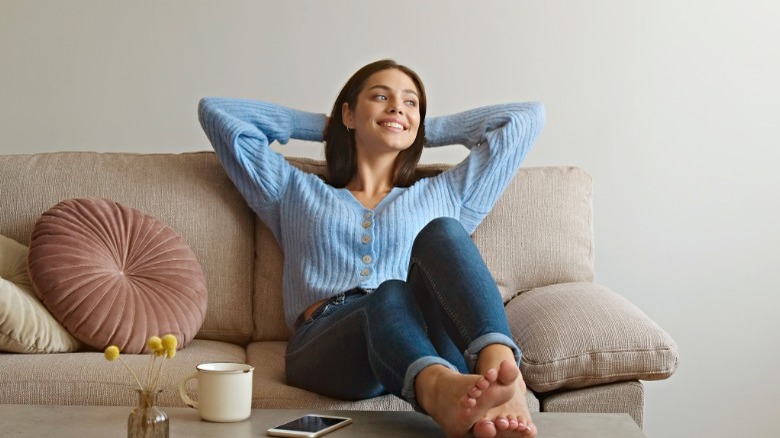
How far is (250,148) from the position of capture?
231 cm

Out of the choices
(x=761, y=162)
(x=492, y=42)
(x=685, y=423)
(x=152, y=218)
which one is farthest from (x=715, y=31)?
(x=152, y=218)

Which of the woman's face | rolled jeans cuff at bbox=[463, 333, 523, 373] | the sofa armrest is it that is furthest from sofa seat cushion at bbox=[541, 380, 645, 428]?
the woman's face

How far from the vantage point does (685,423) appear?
287cm

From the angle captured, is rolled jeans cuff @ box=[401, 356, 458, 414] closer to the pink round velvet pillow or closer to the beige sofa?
the beige sofa

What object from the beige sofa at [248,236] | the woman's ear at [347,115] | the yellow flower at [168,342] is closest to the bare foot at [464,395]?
the yellow flower at [168,342]

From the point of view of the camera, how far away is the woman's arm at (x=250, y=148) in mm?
2275

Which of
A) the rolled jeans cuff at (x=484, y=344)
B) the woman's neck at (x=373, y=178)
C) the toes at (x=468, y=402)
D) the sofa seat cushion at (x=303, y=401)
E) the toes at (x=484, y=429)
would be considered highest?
the woman's neck at (x=373, y=178)

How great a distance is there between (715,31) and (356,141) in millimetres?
1243

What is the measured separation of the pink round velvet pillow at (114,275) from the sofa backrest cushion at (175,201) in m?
0.09

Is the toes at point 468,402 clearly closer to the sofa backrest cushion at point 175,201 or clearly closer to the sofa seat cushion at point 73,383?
the sofa seat cushion at point 73,383

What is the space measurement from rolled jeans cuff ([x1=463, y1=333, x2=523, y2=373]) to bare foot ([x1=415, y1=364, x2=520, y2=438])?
84 mm

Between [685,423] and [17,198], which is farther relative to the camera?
[685,423]

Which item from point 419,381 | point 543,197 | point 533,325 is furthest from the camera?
point 543,197

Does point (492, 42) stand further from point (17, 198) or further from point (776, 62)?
point (17, 198)
